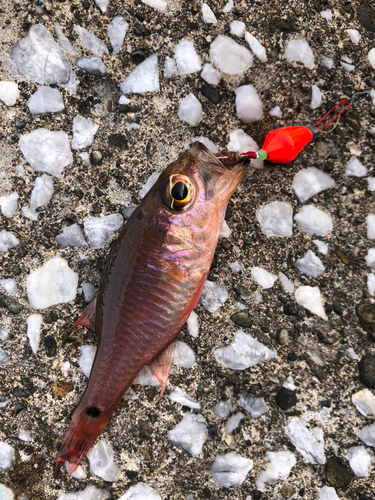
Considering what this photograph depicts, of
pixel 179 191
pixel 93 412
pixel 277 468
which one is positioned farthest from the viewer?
pixel 277 468

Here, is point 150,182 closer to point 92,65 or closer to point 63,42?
point 92,65

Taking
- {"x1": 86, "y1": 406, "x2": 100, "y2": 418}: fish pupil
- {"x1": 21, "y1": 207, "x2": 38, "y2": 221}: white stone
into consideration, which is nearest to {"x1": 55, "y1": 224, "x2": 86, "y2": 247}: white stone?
{"x1": 21, "y1": 207, "x2": 38, "y2": 221}: white stone

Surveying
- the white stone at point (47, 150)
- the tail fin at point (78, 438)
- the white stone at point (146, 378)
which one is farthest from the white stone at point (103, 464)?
the white stone at point (47, 150)

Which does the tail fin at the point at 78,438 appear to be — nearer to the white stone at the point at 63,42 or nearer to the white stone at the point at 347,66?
the white stone at the point at 63,42

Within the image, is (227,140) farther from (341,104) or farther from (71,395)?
(71,395)

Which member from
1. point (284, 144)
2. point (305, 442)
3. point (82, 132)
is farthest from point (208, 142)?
point (305, 442)

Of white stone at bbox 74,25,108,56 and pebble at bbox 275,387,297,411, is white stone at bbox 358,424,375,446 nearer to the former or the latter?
pebble at bbox 275,387,297,411
